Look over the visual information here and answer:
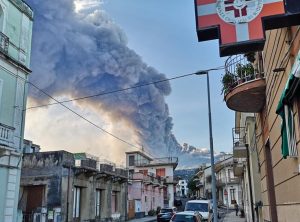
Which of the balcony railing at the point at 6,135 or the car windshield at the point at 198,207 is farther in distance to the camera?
the car windshield at the point at 198,207

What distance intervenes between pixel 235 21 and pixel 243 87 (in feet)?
15.6

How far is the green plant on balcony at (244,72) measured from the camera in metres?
10.1

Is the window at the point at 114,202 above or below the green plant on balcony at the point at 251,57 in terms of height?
below

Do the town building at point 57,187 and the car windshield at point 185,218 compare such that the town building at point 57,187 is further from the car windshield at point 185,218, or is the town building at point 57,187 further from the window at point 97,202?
the car windshield at point 185,218

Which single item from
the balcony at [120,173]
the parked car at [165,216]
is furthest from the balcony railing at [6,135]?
the parked car at [165,216]

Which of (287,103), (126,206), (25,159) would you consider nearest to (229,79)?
(287,103)

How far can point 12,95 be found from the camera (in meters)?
18.1

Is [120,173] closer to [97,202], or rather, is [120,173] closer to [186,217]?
[97,202]

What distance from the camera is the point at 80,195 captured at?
29.7m

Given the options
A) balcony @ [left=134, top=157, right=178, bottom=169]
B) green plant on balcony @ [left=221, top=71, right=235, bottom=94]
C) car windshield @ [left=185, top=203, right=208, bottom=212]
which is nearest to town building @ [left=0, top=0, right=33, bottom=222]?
green plant on balcony @ [left=221, top=71, right=235, bottom=94]

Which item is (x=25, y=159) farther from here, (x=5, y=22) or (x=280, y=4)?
(x=280, y=4)

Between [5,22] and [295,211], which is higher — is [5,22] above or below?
above

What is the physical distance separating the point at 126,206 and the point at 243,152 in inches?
857

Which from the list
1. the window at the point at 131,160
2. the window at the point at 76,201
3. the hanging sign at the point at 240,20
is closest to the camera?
the hanging sign at the point at 240,20
